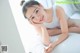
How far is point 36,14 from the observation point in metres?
0.90

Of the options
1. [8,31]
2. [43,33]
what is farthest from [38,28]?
[8,31]

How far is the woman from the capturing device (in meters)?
0.89

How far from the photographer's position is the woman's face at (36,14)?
0.90 m

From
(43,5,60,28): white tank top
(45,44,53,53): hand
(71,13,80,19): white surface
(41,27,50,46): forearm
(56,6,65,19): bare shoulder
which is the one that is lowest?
(45,44,53,53): hand

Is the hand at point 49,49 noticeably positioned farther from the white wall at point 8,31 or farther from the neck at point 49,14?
the white wall at point 8,31

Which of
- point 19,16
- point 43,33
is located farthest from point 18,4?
point 43,33

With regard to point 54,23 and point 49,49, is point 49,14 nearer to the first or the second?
point 54,23

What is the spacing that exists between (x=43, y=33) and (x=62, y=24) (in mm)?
118

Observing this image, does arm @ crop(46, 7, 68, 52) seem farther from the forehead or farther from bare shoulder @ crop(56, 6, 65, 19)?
the forehead

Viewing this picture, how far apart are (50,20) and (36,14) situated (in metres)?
0.08

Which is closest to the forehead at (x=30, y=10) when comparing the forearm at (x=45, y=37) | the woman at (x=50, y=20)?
the woman at (x=50, y=20)

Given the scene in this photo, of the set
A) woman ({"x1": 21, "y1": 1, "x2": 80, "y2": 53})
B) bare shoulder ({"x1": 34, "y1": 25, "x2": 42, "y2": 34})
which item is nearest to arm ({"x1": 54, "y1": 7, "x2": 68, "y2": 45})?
woman ({"x1": 21, "y1": 1, "x2": 80, "y2": 53})

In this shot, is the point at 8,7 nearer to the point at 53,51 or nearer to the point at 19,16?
the point at 19,16

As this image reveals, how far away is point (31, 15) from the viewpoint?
2.97 ft
